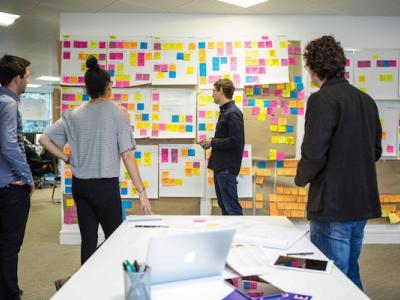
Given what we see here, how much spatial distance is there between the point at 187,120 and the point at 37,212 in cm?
308

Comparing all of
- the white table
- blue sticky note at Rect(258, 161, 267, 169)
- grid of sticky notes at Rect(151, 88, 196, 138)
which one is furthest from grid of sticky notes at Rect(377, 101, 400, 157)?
the white table

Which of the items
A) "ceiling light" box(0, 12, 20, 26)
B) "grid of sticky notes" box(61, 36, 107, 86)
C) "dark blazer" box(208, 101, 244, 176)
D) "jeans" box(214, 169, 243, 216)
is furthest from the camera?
"ceiling light" box(0, 12, 20, 26)

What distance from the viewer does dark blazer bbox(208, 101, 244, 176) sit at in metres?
3.62

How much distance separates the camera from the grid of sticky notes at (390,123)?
4.35 m

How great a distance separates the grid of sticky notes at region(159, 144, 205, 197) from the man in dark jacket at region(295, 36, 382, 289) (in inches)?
96.9

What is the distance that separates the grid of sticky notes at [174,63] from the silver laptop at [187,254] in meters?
3.12

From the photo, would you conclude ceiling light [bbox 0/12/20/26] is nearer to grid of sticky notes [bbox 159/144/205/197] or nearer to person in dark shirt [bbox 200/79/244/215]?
grid of sticky notes [bbox 159/144/205/197]

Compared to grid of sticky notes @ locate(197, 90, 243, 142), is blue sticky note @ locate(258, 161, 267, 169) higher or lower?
lower

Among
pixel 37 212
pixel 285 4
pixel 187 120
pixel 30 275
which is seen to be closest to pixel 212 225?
pixel 30 275

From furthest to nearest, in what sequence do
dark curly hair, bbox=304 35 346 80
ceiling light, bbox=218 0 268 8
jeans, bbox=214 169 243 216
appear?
1. ceiling light, bbox=218 0 268 8
2. jeans, bbox=214 169 243 216
3. dark curly hair, bbox=304 35 346 80

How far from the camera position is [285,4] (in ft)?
13.0

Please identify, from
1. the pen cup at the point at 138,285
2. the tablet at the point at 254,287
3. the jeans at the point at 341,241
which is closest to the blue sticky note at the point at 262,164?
the jeans at the point at 341,241

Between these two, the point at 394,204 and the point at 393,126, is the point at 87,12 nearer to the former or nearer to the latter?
the point at 393,126

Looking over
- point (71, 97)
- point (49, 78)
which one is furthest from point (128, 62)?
point (49, 78)
